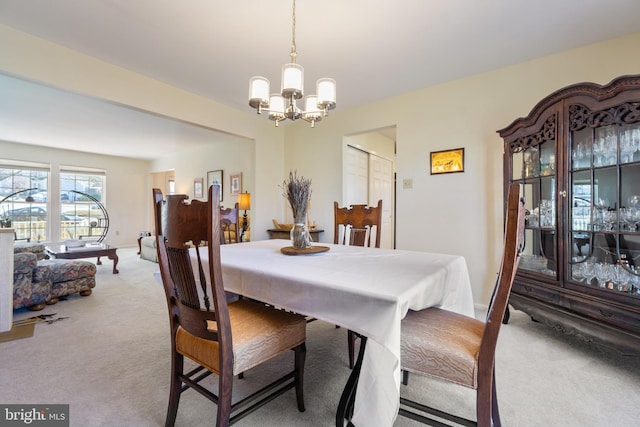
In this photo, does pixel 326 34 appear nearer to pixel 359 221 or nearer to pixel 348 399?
pixel 359 221

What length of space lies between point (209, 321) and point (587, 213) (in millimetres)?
2557

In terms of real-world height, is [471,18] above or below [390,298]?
above

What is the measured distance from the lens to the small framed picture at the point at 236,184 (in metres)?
5.60

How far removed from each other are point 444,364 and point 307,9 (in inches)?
88.5

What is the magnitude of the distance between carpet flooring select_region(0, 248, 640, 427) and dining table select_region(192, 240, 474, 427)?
46 centimetres

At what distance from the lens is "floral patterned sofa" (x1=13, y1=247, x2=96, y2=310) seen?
2.79 metres

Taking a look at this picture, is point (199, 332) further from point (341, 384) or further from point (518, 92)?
point (518, 92)

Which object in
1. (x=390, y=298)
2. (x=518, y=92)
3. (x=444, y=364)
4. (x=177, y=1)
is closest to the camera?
(x=390, y=298)

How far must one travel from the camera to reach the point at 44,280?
299cm

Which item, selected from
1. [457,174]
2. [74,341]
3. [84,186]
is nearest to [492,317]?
[457,174]

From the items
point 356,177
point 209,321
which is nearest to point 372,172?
point 356,177

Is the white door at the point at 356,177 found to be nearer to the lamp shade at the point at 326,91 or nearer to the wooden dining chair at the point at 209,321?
the lamp shade at the point at 326,91

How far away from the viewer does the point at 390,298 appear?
0.95 m

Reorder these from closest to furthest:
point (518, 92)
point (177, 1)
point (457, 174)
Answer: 1. point (177, 1)
2. point (518, 92)
3. point (457, 174)
